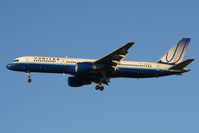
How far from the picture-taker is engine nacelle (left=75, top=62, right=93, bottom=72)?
60.1 m

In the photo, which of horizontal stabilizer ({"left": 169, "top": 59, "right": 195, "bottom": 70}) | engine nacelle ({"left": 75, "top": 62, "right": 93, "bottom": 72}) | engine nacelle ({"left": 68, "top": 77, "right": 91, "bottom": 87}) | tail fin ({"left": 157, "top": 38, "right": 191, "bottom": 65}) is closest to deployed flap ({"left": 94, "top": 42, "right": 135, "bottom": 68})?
engine nacelle ({"left": 75, "top": 62, "right": 93, "bottom": 72})

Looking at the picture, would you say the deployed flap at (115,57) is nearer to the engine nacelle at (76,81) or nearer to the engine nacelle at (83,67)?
the engine nacelle at (83,67)

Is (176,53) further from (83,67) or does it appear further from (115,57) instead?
(83,67)

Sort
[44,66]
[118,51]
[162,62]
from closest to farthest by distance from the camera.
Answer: [118,51] < [44,66] < [162,62]

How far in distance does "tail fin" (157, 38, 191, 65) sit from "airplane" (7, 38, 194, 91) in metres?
0.67

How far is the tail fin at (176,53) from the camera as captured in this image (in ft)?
224

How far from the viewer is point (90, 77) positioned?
65250 millimetres

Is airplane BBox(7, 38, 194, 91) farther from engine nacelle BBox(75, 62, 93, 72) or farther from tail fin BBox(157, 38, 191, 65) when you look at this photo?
tail fin BBox(157, 38, 191, 65)

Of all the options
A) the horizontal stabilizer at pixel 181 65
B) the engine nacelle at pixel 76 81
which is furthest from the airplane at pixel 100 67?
the engine nacelle at pixel 76 81

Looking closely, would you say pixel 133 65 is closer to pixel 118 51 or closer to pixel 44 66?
pixel 118 51

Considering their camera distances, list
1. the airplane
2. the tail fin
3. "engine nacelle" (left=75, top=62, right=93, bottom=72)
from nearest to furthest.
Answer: "engine nacelle" (left=75, top=62, right=93, bottom=72), the airplane, the tail fin

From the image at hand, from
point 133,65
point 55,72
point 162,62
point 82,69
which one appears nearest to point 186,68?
point 162,62

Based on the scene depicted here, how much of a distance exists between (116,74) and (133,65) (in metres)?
3.46

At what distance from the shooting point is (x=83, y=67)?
197 feet
